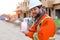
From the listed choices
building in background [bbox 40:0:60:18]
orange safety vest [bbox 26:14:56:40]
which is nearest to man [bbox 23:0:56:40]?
orange safety vest [bbox 26:14:56:40]

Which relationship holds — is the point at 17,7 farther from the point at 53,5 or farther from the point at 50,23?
the point at 50,23

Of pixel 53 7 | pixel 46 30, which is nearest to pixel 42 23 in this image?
pixel 46 30

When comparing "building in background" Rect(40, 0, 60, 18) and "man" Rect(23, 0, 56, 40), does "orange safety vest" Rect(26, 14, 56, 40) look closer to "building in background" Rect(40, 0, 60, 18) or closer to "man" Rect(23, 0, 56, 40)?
"man" Rect(23, 0, 56, 40)

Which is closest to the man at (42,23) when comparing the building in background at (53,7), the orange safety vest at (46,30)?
the orange safety vest at (46,30)

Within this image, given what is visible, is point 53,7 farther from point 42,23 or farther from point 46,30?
point 46,30

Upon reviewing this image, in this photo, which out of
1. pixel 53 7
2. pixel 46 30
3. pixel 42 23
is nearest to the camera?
pixel 46 30

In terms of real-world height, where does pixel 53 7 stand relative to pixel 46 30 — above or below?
below

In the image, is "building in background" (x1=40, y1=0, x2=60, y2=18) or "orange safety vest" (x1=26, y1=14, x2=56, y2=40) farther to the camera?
"building in background" (x1=40, y1=0, x2=60, y2=18)

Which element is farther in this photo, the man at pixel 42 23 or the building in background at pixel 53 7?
the building in background at pixel 53 7

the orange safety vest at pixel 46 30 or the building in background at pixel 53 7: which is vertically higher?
the orange safety vest at pixel 46 30

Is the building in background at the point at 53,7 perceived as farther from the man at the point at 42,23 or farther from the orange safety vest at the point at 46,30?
the orange safety vest at the point at 46,30

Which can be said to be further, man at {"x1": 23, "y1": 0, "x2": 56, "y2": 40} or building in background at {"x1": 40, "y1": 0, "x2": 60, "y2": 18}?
building in background at {"x1": 40, "y1": 0, "x2": 60, "y2": 18}

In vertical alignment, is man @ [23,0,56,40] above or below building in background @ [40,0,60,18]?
above

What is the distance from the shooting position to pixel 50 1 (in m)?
31.1
